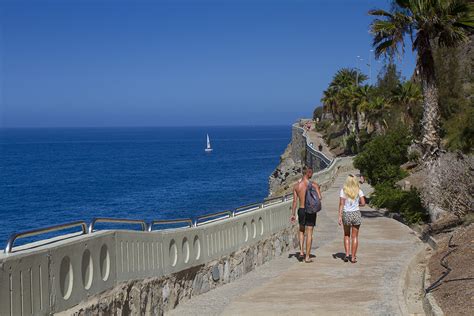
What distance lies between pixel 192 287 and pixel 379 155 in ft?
78.8

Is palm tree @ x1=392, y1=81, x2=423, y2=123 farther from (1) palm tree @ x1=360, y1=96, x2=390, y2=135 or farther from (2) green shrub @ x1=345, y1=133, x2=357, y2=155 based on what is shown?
(2) green shrub @ x1=345, y1=133, x2=357, y2=155

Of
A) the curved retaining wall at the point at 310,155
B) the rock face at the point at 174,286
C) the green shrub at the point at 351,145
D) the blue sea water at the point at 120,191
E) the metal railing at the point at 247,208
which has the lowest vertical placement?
the blue sea water at the point at 120,191

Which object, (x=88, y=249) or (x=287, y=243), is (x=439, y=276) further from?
(x=88, y=249)

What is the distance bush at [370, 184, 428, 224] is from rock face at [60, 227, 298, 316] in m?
6.59

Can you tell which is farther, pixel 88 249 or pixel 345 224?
pixel 345 224

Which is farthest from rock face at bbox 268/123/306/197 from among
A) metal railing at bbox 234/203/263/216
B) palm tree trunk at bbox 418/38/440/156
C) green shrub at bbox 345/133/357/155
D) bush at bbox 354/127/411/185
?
metal railing at bbox 234/203/263/216

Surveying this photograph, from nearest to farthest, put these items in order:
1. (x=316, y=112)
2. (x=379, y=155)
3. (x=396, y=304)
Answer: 1. (x=396, y=304)
2. (x=379, y=155)
3. (x=316, y=112)

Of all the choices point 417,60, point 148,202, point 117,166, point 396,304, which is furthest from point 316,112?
point 396,304

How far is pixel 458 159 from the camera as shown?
17.8 m

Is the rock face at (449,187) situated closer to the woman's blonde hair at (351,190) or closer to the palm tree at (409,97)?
the woman's blonde hair at (351,190)

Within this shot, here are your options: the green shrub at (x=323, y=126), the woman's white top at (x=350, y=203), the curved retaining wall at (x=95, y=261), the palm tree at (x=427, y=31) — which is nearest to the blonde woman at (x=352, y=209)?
the woman's white top at (x=350, y=203)

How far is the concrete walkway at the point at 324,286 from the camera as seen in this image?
990 cm

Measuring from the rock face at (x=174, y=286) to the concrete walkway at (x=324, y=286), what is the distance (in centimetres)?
16

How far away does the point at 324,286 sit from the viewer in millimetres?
11570
